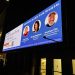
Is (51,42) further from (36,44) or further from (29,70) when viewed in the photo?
(29,70)

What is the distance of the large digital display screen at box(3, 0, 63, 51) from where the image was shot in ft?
7.68

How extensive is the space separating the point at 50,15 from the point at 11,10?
3292mm

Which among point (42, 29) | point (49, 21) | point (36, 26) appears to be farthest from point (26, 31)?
point (49, 21)

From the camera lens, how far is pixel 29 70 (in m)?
4.01

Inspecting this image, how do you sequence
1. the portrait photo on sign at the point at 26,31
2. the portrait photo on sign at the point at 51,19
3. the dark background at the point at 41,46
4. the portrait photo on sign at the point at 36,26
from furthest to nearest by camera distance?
1. the portrait photo on sign at the point at 26,31
2. the portrait photo on sign at the point at 36,26
3. the portrait photo on sign at the point at 51,19
4. the dark background at the point at 41,46

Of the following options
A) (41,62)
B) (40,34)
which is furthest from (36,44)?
(41,62)

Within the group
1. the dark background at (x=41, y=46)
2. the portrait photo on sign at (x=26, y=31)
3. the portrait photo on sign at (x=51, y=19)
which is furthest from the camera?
the portrait photo on sign at (x=26, y=31)

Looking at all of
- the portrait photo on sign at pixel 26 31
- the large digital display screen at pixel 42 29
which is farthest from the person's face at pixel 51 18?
the portrait photo on sign at pixel 26 31

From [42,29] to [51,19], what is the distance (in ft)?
0.88

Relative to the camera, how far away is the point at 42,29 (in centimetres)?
267

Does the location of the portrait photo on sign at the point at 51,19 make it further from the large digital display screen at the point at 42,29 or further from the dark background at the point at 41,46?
the dark background at the point at 41,46

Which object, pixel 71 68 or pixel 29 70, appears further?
pixel 29 70

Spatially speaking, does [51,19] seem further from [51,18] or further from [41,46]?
[41,46]

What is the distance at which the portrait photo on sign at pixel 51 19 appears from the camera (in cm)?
242
